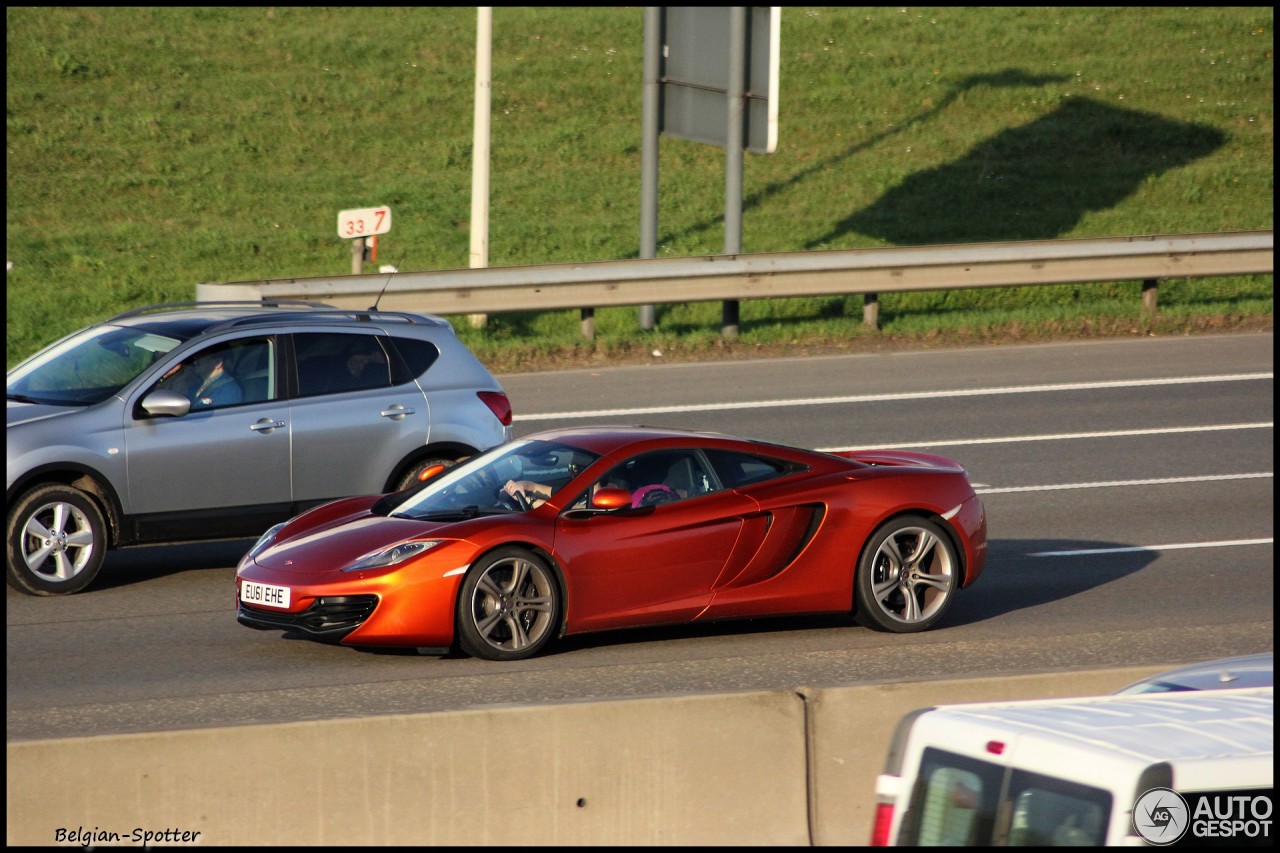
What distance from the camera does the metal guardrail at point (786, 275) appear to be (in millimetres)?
19094

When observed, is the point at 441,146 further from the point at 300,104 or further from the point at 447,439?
the point at 447,439

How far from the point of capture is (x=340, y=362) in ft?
38.5

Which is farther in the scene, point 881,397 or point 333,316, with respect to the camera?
point 881,397

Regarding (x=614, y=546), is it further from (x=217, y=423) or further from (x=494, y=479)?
(x=217, y=423)

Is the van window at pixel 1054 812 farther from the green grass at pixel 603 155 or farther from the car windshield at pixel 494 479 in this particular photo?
the green grass at pixel 603 155

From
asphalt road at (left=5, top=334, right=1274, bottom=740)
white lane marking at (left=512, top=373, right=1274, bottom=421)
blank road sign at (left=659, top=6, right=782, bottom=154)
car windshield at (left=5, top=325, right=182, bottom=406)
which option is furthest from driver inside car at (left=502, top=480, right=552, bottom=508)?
blank road sign at (left=659, top=6, right=782, bottom=154)

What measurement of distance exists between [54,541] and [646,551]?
3917 millimetres

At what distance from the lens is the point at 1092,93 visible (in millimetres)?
32688

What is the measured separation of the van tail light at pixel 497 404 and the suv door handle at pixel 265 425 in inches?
58.8

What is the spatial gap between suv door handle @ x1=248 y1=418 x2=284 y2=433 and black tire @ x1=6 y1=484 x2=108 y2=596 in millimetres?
1130

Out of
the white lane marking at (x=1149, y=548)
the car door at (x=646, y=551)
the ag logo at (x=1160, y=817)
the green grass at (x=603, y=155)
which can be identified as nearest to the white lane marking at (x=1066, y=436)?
the white lane marking at (x=1149, y=548)

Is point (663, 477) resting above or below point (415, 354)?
below

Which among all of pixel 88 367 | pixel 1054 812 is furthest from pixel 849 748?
pixel 88 367

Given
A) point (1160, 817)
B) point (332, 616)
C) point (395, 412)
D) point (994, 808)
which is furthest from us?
point (395, 412)
